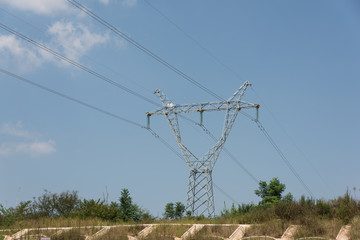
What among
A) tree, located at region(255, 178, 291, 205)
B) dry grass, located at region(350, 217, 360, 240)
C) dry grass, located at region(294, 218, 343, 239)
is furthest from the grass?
tree, located at region(255, 178, 291, 205)

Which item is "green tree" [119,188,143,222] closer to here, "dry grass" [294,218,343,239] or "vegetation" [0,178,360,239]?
"vegetation" [0,178,360,239]

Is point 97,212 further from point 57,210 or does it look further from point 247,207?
point 57,210

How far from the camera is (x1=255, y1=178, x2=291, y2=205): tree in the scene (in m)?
53.4

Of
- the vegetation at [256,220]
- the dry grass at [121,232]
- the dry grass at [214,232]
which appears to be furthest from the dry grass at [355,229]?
the dry grass at [121,232]

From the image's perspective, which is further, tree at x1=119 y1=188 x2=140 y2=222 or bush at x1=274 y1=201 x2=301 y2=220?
tree at x1=119 y1=188 x2=140 y2=222

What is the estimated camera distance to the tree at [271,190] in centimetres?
5338

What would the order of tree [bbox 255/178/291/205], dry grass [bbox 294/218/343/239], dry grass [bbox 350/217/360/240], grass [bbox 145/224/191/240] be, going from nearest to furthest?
dry grass [bbox 350/217/360/240] < dry grass [bbox 294/218/343/239] < grass [bbox 145/224/191/240] < tree [bbox 255/178/291/205]

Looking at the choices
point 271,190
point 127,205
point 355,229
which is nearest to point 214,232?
point 355,229

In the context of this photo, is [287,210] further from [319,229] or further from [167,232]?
[167,232]

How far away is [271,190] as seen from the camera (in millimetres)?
54062

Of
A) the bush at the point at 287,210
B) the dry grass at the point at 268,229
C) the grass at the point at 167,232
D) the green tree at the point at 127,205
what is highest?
the green tree at the point at 127,205

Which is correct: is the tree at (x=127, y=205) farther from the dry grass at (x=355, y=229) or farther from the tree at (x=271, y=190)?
the dry grass at (x=355, y=229)

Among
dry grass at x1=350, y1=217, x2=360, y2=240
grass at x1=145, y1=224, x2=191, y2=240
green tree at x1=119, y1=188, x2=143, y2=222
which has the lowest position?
dry grass at x1=350, y1=217, x2=360, y2=240

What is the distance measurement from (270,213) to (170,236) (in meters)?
5.89
